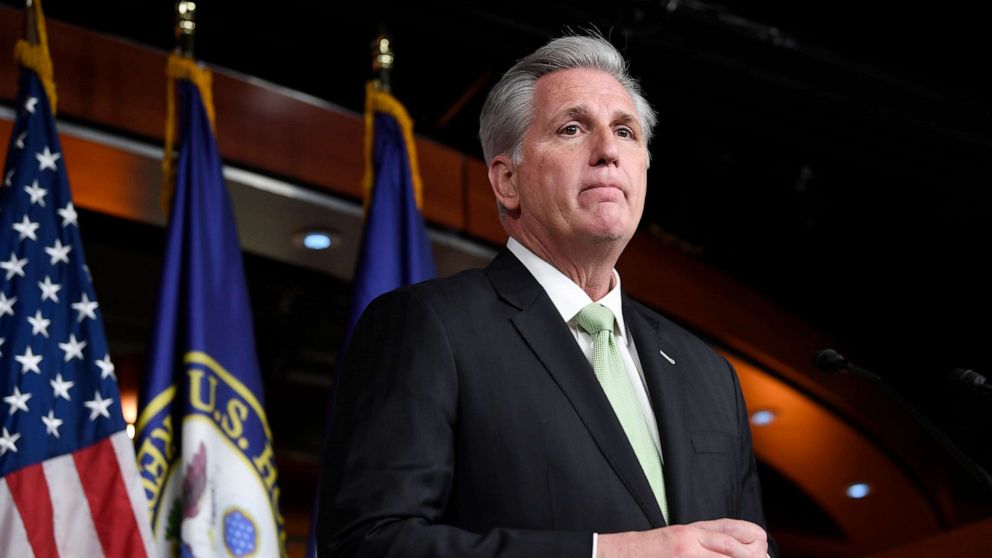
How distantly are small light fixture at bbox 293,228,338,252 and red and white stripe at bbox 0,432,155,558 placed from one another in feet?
5.28

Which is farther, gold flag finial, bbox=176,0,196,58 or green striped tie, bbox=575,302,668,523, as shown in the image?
gold flag finial, bbox=176,0,196,58

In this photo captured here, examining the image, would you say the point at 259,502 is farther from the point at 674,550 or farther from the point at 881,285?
the point at 881,285

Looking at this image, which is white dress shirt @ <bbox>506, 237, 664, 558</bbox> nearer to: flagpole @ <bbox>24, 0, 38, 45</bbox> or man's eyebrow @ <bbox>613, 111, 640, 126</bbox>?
man's eyebrow @ <bbox>613, 111, 640, 126</bbox>

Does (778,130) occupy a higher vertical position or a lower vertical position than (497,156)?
higher

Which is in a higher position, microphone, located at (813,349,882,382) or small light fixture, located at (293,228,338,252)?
small light fixture, located at (293,228,338,252)

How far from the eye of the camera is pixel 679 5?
4.47 meters

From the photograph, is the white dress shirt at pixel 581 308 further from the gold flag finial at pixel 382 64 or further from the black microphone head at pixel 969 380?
the gold flag finial at pixel 382 64

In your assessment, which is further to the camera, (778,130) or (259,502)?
(778,130)

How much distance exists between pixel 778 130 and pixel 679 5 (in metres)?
0.73

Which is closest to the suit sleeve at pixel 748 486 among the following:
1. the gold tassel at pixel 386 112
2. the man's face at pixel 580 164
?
the man's face at pixel 580 164

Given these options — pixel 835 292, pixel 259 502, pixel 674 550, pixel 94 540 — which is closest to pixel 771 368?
pixel 835 292

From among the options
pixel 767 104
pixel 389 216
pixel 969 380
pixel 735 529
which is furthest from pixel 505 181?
pixel 767 104

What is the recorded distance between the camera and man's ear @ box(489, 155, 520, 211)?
1.97 meters

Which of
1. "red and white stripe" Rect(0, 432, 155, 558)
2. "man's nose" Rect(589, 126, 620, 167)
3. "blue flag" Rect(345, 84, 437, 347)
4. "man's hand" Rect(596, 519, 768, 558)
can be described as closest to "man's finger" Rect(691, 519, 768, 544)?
"man's hand" Rect(596, 519, 768, 558)
